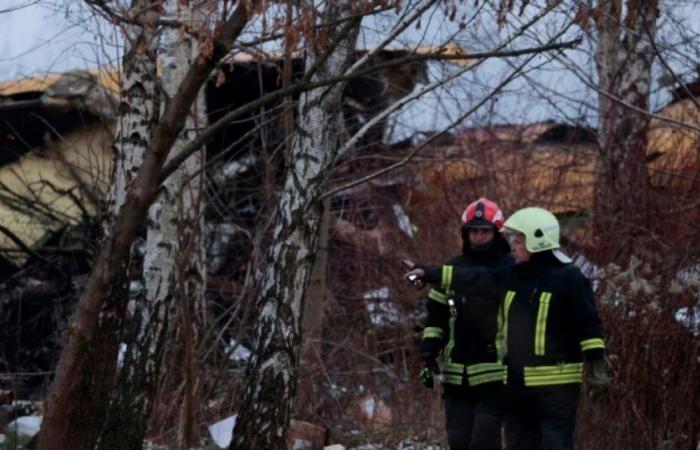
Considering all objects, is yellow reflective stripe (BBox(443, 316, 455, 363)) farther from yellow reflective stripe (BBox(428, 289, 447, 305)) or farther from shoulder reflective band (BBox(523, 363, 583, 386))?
shoulder reflective band (BBox(523, 363, 583, 386))

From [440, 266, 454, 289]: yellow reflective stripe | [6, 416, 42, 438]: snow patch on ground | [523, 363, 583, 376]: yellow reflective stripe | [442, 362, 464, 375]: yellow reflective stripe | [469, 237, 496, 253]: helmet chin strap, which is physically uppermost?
[469, 237, 496, 253]: helmet chin strap

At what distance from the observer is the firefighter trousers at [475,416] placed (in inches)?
316

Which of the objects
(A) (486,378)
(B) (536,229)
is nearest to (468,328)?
(A) (486,378)

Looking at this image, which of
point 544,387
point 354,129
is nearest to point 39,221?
point 354,129

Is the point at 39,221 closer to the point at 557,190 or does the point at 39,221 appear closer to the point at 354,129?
the point at 354,129

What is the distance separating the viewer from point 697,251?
37.5ft

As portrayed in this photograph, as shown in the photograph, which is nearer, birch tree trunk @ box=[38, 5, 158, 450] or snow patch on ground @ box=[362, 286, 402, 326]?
birch tree trunk @ box=[38, 5, 158, 450]

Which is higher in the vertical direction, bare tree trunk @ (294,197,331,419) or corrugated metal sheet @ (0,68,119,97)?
corrugated metal sheet @ (0,68,119,97)

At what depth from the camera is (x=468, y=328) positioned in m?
8.23

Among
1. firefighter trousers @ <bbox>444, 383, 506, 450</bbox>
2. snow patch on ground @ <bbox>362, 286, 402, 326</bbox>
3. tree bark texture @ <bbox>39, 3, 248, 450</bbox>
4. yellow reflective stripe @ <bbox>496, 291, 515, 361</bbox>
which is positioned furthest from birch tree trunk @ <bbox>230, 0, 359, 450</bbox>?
snow patch on ground @ <bbox>362, 286, 402, 326</bbox>

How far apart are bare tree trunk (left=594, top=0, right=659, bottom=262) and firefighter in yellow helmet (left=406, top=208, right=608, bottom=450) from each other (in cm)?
560

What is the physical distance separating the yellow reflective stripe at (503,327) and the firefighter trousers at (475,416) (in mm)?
217

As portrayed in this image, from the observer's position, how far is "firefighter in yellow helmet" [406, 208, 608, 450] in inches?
299

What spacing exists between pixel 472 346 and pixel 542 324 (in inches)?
26.4
